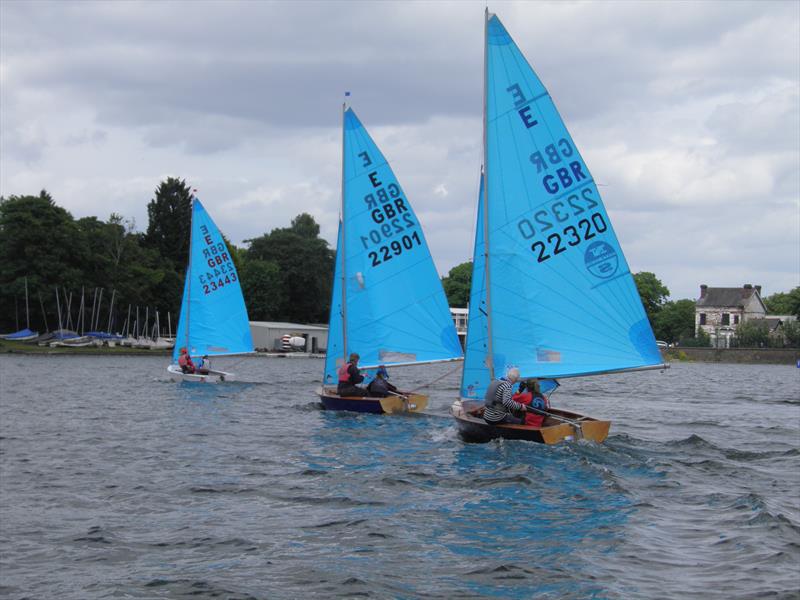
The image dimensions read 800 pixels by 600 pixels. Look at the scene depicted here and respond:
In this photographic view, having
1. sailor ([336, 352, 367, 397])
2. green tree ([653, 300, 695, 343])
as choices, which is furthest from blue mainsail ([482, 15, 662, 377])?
green tree ([653, 300, 695, 343])

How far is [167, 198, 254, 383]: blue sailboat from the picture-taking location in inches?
1672

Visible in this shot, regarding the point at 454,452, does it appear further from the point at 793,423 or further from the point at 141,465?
the point at 793,423

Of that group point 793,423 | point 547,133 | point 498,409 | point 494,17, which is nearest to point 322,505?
point 498,409

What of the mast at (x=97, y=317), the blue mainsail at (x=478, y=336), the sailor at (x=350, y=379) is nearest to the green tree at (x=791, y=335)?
the mast at (x=97, y=317)

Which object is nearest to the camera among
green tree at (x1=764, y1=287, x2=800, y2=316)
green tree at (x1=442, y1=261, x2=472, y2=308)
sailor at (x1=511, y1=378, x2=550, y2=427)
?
sailor at (x1=511, y1=378, x2=550, y2=427)

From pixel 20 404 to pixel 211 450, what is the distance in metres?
13.3

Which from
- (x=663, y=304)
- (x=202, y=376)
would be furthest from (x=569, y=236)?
(x=663, y=304)

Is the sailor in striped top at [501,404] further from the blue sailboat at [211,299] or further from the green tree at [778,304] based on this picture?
the green tree at [778,304]

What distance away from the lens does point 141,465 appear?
61.0ft

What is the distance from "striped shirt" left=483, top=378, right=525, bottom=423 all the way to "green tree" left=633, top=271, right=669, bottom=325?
132 m

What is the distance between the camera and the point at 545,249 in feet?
64.4

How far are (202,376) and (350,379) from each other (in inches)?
593

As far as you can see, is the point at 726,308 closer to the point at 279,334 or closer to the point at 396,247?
the point at 279,334

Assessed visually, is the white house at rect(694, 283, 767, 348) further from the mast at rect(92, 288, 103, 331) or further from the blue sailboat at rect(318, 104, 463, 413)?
the blue sailboat at rect(318, 104, 463, 413)
